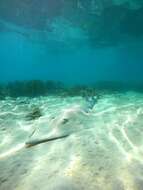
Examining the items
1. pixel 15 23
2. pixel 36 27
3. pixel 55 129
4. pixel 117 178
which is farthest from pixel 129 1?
pixel 117 178

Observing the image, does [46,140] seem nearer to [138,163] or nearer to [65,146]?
[65,146]

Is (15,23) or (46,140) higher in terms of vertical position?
(15,23)

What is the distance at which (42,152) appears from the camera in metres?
3.31

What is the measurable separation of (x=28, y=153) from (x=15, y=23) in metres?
27.0

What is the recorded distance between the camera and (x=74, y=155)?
126 inches

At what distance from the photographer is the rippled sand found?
2.49 m

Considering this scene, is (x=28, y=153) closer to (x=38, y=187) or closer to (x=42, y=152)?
(x=42, y=152)

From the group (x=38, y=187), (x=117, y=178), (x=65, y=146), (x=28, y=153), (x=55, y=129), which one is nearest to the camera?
(x=38, y=187)

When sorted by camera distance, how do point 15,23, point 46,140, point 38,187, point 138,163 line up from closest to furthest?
point 38,187
point 138,163
point 46,140
point 15,23

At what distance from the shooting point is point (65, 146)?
3.51 metres

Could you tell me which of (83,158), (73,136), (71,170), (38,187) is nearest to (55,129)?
(73,136)

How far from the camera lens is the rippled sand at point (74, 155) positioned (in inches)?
98.0

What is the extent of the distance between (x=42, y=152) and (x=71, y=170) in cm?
77

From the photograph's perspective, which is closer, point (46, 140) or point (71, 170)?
point (71, 170)
